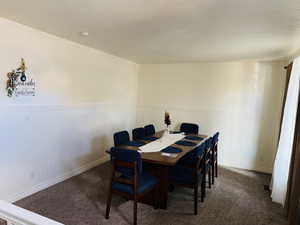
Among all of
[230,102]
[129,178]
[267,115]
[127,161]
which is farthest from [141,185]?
[267,115]

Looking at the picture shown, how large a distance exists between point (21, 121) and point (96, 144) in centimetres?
168

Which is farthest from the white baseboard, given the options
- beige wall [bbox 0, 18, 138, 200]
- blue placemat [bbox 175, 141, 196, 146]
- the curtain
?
the curtain

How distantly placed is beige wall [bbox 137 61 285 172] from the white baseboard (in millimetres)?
1933

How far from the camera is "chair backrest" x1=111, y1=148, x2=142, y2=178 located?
7.51 ft

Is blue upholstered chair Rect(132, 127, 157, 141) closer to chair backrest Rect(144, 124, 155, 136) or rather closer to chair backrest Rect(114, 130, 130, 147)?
chair backrest Rect(144, 124, 155, 136)

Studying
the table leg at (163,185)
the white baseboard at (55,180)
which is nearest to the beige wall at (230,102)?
the white baseboard at (55,180)

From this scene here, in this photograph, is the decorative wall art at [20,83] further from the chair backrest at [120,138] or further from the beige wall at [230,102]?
the beige wall at [230,102]

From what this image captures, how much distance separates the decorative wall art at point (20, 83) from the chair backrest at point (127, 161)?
1.53 m

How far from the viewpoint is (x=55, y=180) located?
11.0ft

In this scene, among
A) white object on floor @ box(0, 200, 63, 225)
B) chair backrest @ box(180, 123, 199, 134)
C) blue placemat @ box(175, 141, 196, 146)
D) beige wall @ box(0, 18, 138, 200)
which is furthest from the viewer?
chair backrest @ box(180, 123, 199, 134)

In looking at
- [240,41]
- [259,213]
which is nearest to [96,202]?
[259,213]

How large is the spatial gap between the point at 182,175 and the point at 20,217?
7.30 feet

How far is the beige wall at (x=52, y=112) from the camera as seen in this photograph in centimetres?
264

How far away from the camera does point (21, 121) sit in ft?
9.09
